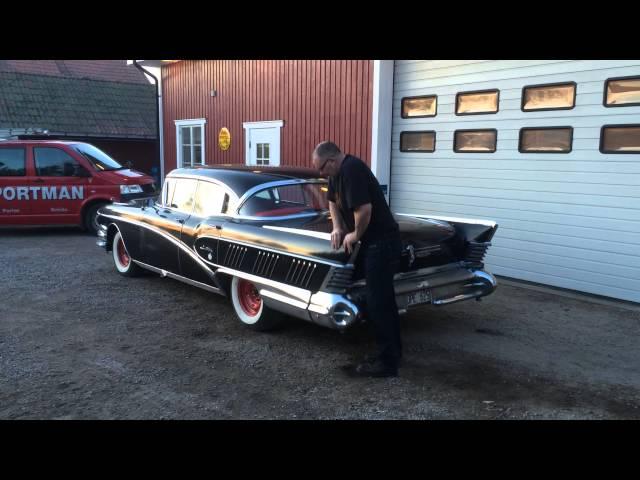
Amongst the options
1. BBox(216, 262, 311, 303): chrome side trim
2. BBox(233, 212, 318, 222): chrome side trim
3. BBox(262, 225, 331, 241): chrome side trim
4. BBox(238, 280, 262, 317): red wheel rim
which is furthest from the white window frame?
BBox(262, 225, 331, 241): chrome side trim

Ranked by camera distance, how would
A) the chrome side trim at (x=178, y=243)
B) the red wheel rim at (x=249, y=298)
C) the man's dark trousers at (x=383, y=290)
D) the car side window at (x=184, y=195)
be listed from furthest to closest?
1. the car side window at (x=184, y=195)
2. the chrome side trim at (x=178, y=243)
3. the red wheel rim at (x=249, y=298)
4. the man's dark trousers at (x=383, y=290)

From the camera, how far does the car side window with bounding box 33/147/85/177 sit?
1069 centimetres

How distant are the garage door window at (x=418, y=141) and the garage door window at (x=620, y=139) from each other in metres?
2.46

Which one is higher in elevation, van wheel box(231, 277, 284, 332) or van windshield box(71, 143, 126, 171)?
van windshield box(71, 143, 126, 171)

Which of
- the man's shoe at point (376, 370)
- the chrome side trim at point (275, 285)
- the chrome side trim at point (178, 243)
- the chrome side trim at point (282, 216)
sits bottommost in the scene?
the man's shoe at point (376, 370)

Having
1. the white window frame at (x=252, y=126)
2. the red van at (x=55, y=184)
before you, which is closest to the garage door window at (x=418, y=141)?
the white window frame at (x=252, y=126)

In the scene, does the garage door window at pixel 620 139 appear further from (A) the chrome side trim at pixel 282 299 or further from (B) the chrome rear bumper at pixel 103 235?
(B) the chrome rear bumper at pixel 103 235

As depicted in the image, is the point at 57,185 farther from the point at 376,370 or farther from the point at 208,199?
the point at 376,370

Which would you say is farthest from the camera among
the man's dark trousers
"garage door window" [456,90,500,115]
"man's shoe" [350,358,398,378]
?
"garage door window" [456,90,500,115]

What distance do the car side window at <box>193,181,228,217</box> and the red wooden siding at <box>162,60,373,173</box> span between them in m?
3.71

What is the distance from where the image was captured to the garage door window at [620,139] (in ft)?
20.6

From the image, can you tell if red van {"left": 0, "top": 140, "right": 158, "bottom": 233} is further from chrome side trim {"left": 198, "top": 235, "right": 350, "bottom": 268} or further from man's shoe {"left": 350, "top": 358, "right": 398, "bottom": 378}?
man's shoe {"left": 350, "top": 358, "right": 398, "bottom": 378}
